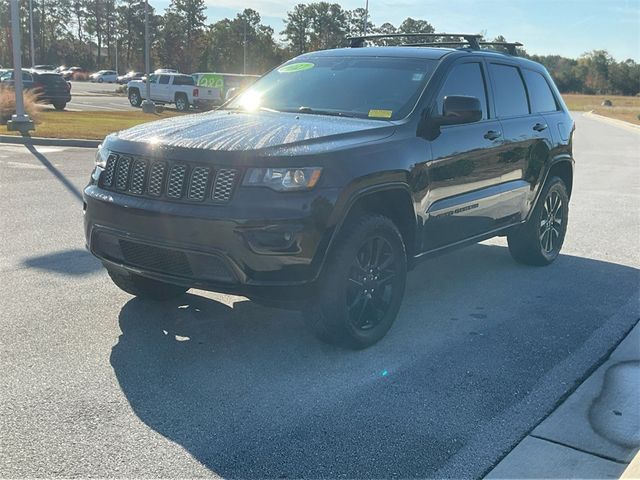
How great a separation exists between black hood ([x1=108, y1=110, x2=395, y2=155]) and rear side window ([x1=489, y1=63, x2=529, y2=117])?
170cm

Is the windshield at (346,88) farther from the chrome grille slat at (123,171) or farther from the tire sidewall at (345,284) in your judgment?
the chrome grille slat at (123,171)

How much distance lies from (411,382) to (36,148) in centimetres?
1293

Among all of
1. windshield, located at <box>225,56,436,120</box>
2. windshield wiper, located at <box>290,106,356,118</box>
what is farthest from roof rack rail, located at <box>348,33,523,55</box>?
windshield wiper, located at <box>290,106,356,118</box>

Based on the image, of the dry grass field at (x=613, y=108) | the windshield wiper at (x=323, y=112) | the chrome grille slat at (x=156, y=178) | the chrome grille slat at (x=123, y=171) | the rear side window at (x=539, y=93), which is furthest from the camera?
the dry grass field at (x=613, y=108)

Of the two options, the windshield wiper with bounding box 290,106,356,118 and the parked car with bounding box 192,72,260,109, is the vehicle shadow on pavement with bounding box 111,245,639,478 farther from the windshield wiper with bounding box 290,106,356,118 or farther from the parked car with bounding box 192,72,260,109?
the parked car with bounding box 192,72,260,109

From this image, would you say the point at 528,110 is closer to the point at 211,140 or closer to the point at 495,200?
the point at 495,200

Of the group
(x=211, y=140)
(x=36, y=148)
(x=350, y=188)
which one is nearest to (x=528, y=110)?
(x=350, y=188)

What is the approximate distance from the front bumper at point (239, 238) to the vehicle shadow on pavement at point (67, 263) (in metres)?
2.07

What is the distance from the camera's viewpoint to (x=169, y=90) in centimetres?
3409

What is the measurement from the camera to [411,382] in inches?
160

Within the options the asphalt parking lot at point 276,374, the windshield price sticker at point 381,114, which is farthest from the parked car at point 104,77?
the windshield price sticker at point 381,114

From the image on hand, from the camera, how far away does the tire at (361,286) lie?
4129mm

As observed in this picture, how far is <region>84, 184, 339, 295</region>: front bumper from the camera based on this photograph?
150 inches

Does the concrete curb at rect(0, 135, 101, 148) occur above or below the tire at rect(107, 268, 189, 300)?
below
